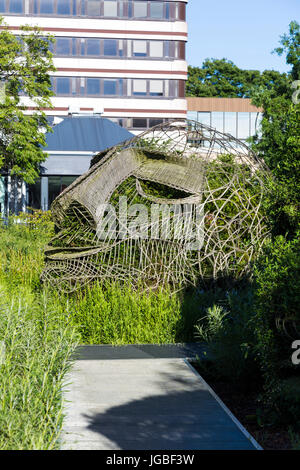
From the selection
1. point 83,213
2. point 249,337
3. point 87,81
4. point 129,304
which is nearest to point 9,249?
point 83,213

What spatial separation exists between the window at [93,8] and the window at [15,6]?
184 inches

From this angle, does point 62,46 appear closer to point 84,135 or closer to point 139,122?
point 139,122

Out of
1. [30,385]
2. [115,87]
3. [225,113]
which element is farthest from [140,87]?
[30,385]

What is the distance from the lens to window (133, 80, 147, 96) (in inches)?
1747

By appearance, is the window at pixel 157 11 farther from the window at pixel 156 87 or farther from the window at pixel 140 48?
the window at pixel 156 87

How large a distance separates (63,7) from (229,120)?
1702cm

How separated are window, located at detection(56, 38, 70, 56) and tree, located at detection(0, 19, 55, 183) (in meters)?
15.1

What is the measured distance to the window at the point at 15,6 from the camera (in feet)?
140

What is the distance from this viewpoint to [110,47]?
44.0m

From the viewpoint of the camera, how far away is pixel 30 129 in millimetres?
27547

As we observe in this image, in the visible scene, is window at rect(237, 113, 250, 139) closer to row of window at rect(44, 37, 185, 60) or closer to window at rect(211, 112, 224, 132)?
window at rect(211, 112, 224, 132)

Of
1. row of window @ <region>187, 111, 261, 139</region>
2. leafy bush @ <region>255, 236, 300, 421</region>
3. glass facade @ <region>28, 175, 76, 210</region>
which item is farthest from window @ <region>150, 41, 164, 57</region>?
leafy bush @ <region>255, 236, 300, 421</region>

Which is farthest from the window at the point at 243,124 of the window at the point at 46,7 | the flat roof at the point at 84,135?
the flat roof at the point at 84,135

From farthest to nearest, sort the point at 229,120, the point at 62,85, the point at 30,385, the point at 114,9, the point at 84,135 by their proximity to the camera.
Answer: the point at 229,120, the point at 114,9, the point at 62,85, the point at 84,135, the point at 30,385
